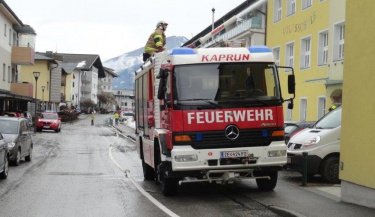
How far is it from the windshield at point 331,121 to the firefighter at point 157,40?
4.43 meters

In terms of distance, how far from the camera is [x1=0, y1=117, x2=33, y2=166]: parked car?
17.4 m

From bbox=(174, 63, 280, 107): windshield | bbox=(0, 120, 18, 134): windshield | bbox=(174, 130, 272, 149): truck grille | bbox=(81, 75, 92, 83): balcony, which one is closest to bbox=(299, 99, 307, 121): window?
bbox=(0, 120, 18, 134): windshield

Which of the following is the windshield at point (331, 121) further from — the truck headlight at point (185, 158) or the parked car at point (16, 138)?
the parked car at point (16, 138)

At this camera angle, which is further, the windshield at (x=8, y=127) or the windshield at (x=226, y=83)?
the windshield at (x=8, y=127)

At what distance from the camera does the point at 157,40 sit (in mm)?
13266

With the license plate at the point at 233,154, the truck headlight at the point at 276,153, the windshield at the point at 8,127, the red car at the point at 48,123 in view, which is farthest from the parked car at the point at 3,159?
the red car at the point at 48,123

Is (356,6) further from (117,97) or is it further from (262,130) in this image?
(117,97)

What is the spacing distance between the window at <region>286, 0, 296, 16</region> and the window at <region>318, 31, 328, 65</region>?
4414 millimetres

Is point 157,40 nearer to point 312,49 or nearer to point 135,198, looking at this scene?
point 135,198

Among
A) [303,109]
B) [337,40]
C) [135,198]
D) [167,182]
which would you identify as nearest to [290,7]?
[303,109]

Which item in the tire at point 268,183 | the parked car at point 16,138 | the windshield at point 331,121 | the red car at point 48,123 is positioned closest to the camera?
the tire at point 268,183

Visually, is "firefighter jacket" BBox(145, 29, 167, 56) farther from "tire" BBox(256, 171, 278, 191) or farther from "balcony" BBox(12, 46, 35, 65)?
"balcony" BBox(12, 46, 35, 65)

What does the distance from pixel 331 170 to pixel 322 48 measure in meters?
16.9

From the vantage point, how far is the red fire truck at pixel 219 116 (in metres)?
10.4
